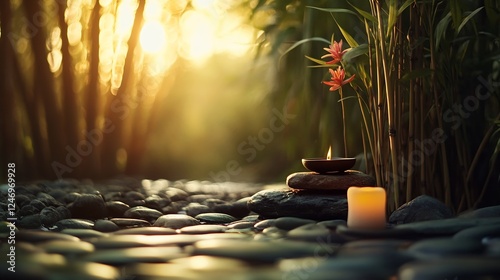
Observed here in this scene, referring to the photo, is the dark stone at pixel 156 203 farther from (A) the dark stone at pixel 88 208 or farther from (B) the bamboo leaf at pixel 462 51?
(B) the bamboo leaf at pixel 462 51

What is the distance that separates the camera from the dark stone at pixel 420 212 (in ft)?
6.62

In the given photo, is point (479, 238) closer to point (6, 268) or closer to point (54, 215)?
point (6, 268)

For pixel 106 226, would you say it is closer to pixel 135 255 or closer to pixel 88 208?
pixel 88 208

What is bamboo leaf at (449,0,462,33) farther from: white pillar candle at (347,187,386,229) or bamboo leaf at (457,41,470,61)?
white pillar candle at (347,187,386,229)

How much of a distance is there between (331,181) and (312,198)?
96 millimetres

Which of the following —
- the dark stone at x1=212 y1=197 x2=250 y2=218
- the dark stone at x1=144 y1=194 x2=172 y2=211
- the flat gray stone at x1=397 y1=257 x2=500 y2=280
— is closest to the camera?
the flat gray stone at x1=397 y1=257 x2=500 y2=280

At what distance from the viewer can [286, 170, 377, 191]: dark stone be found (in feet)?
7.47

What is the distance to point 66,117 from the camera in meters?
5.04

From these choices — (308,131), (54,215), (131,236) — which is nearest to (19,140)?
(308,131)

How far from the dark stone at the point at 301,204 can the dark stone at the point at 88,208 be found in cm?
64

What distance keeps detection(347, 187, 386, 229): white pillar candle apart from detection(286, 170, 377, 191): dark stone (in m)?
0.44

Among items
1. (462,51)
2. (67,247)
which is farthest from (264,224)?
(462,51)

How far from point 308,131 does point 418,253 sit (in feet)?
7.96

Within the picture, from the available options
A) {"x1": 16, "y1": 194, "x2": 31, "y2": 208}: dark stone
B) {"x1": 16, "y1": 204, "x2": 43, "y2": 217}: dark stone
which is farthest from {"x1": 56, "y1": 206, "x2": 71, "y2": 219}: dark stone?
{"x1": 16, "y1": 194, "x2": 31, "y2": 208}: dark stone
